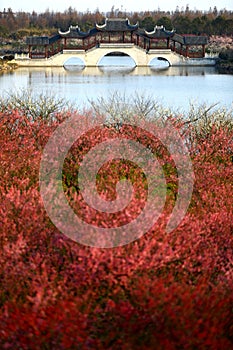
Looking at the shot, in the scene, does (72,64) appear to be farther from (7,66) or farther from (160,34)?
(7,66)

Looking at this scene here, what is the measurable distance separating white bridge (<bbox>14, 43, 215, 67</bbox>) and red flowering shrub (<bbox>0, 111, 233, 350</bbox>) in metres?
58.8

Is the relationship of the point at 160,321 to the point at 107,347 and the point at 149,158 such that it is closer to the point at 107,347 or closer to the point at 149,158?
the point at 107,347

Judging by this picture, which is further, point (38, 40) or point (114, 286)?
point (38, 40)

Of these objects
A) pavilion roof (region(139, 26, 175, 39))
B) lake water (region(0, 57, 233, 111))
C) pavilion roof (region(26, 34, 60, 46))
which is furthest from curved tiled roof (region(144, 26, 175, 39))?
lake water (region(0, 57, 233, 111))

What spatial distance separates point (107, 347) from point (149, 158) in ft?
23.3

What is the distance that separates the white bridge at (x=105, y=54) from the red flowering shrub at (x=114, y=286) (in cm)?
5879

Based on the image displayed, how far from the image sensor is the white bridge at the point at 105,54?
2591 inches

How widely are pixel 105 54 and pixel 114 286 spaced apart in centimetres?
6343

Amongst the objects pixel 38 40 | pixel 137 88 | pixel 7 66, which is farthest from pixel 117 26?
pixel 137 88

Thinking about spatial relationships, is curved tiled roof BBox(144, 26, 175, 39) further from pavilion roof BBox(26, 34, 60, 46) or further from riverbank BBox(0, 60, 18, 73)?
riverbank BBox(0, 60, 18, 73)

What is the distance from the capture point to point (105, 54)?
6794 centimetres

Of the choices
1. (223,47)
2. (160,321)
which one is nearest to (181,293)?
(160,321)

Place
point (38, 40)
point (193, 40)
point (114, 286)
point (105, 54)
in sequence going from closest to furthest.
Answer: point (114, 286), point (38, 40), point (105, 54), point (193, 40)

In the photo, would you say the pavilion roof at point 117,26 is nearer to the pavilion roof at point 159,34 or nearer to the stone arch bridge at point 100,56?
the stone arch bridge at point 100,56
